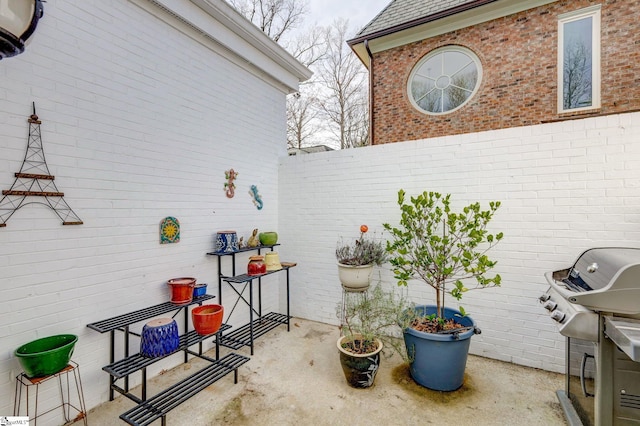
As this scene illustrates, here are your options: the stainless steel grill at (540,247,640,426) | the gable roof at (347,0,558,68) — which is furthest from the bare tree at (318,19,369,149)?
the stainless steel grill at (540,247,640,426)

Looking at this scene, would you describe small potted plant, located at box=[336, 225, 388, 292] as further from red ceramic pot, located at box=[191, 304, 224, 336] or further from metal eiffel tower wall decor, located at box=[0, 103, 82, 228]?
metal eiffel tower wall decor, located at box=[0, 103, 82, 228]

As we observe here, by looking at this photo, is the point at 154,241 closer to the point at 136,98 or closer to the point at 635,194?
the point at 136,98

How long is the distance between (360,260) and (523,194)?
72.6 inches

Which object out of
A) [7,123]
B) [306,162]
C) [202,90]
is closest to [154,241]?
[7,123]

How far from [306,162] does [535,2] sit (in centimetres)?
492

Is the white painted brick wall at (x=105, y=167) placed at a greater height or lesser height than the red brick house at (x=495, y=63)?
lesser

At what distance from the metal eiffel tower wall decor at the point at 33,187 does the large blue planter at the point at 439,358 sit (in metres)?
3.09

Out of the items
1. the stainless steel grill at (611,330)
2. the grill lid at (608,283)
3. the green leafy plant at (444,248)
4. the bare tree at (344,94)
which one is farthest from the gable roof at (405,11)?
the stainless steel grill at (611,330)

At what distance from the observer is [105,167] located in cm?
251

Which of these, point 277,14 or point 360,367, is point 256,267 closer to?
point 360,367

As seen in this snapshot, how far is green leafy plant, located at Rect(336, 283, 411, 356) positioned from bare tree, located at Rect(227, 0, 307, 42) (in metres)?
8.57

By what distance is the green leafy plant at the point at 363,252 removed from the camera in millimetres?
3525

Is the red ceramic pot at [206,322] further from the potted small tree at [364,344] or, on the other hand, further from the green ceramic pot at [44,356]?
the potted small tree at [364,344]

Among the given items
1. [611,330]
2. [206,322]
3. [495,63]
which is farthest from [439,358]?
[495,63]
